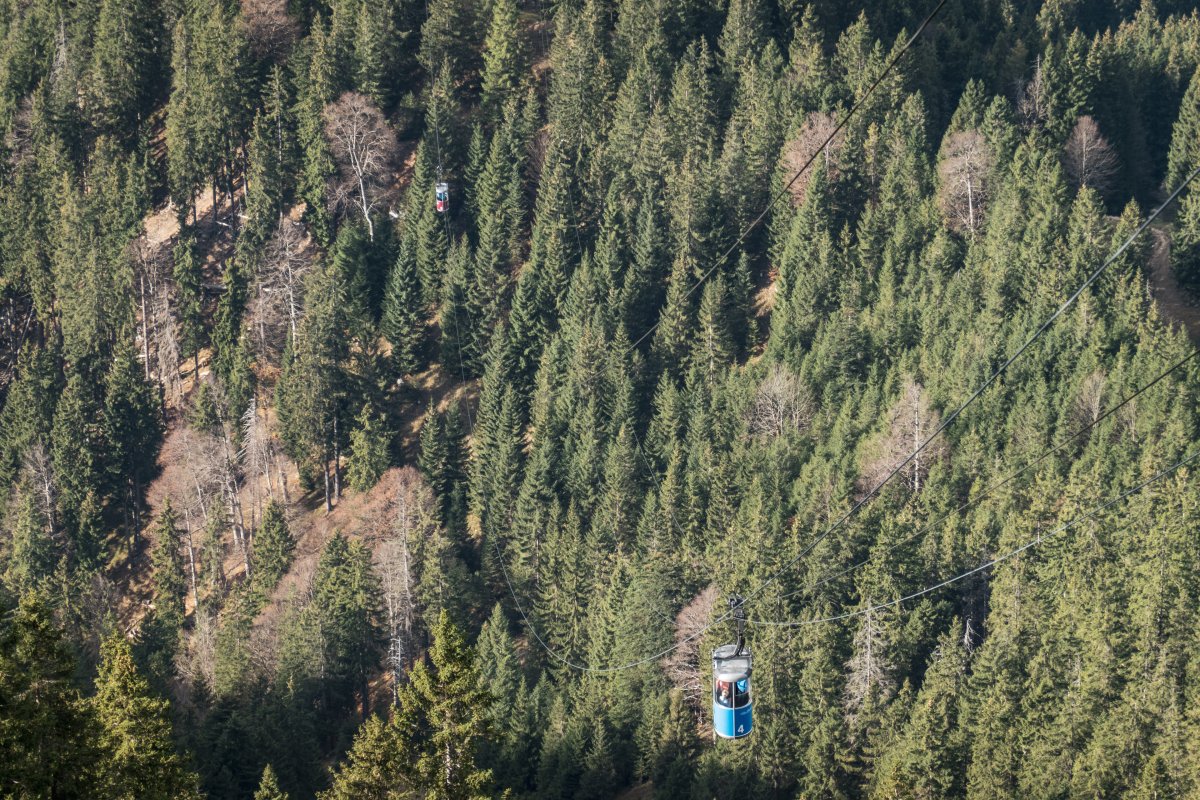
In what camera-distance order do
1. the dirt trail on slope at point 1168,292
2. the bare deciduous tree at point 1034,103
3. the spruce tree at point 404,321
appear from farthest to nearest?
the bare deciduous tree at point 1034,103 < the spruce tree at point 404,321 < the dirt trail on slope at point 1168,292

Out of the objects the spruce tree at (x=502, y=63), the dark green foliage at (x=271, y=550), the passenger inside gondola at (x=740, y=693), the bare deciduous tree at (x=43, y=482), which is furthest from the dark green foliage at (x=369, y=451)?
the passenger inside gondola at (x=740, y=693)

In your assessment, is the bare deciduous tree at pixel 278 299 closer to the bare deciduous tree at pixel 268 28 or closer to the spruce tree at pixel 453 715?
the bare deciduous tree at pixel 268 28

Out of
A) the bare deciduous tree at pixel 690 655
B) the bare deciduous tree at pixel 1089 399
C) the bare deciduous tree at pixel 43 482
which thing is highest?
the bare deciduous tree at pixel 1089 399

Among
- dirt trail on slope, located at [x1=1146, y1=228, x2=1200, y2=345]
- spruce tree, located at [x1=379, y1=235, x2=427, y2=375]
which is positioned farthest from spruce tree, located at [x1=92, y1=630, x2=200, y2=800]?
spruce tree, located at [x1=379, y1=235, x2=427, y2=375]

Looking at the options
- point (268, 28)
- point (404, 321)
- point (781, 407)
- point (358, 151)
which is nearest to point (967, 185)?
point (781, 407)

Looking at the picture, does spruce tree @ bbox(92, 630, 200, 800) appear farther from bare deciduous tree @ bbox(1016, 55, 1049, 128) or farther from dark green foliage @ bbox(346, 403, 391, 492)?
bare deciduous tree @ bbox(1016, 55, 1049, 128)

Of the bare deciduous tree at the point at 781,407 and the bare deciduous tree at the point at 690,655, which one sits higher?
the bare deciduous tree at the point at 781,407

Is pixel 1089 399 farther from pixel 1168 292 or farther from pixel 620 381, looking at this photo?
pixel 620 381
